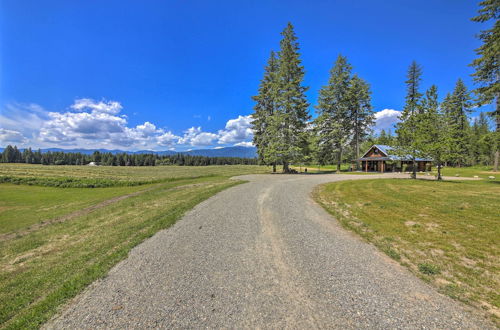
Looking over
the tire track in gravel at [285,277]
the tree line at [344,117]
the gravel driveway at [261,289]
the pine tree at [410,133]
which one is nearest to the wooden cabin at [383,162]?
the tree line at [344,117]

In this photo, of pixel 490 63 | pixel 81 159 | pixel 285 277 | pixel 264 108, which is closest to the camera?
pixel 285 277

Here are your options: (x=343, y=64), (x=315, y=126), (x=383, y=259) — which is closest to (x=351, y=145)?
(x=315, y=126)

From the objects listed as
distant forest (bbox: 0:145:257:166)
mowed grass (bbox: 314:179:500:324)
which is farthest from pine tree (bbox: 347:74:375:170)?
distant forest (bbox: 0:145:257:166)

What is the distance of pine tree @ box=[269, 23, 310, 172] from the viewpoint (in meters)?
29.0

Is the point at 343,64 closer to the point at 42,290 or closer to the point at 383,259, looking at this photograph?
the point at 383,259

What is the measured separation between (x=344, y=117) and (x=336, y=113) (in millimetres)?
1792

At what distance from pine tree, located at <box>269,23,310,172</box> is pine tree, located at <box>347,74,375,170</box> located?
11178mm

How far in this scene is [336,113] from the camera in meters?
35.2

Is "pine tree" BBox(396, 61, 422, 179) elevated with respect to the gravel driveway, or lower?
elevated

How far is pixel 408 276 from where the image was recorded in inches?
165

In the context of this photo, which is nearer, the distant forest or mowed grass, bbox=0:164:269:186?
mowed grass, bbox=0:164:269:186

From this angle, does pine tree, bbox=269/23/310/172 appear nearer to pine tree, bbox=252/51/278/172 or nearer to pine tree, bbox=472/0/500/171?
pine tree, bbox=252/51/278/172

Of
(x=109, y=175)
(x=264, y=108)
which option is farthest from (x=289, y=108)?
(x=109, y=175)

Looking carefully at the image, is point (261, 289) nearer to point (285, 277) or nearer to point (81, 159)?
point (285, 277)
